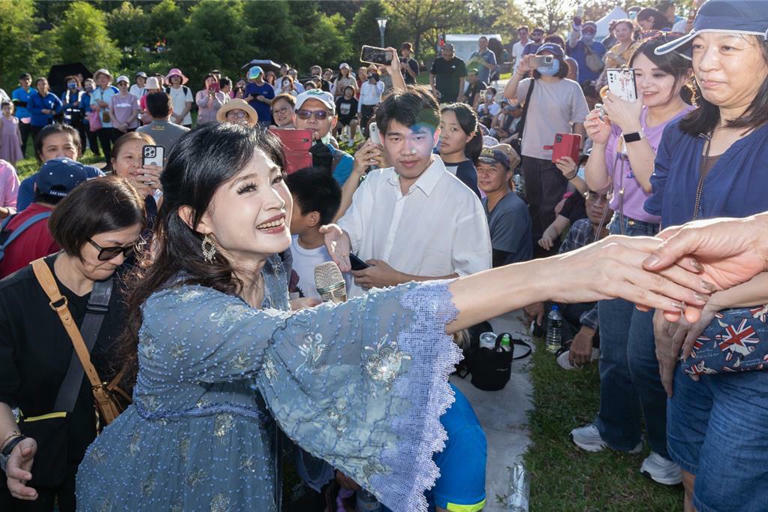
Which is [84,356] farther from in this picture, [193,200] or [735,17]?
[735,17]

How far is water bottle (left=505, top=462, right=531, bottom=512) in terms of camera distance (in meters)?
3.25

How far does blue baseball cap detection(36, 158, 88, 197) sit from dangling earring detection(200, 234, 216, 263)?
196 cm

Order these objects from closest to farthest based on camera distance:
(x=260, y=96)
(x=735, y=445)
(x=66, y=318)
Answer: (x=735, y=445) → (x=66, y=318) → (x=260, y=96)

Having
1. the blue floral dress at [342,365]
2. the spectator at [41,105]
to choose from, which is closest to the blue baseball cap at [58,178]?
the blue floral dress at [342,365]

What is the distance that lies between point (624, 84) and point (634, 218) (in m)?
0.69

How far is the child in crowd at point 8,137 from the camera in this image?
12664 millimetres

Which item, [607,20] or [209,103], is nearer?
[607,20]

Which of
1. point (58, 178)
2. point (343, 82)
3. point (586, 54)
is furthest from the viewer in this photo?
point (343, 82)

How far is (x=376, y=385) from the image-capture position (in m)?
1.42

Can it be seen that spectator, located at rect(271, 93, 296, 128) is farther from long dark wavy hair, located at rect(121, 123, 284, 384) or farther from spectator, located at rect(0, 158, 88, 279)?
long dark wavy hair, located at rect(121, 123, 284, 384)

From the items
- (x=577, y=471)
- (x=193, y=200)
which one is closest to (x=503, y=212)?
(x=577, y=471)

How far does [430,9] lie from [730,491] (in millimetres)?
47126

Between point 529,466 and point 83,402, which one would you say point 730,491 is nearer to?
point 529,466

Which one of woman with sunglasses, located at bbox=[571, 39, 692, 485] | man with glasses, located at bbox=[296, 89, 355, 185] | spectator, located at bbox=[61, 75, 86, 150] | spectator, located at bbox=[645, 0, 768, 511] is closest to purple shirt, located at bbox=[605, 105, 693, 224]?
woman with sunglasses, located at bbox=[571, 39, 692, 485]
